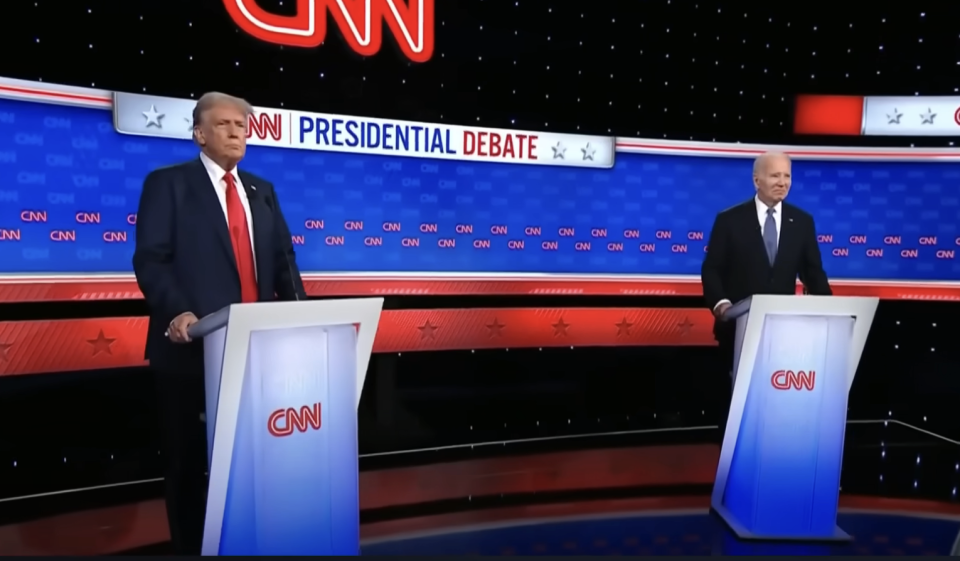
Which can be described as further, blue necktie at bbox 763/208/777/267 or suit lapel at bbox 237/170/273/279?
blue necktie at bbox 763/208/777/267

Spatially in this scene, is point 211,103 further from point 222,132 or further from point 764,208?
point 764,208

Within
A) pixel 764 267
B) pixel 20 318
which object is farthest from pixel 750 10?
pixel 20 318

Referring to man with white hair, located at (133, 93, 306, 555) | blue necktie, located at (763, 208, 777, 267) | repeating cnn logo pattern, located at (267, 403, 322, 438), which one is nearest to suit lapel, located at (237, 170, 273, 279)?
man with white hair, located at (133, 93, 306, 555)

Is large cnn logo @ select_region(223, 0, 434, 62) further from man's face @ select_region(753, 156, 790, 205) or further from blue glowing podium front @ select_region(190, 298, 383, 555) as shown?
blue glowing podium front @ select_region(190, 298, 383, 555)

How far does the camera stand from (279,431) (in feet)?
6.25

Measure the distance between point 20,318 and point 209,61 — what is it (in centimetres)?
152

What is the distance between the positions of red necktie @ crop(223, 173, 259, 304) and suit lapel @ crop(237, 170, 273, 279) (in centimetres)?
2

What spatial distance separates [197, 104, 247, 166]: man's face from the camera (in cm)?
233

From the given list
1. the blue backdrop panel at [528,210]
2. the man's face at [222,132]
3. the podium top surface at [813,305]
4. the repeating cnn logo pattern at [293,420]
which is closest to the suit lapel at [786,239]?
the podium top surface at [813,305]

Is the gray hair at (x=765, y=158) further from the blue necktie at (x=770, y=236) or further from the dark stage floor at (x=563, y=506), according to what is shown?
the dark stage floor at (x=563, y=506)

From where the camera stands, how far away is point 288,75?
356 cm

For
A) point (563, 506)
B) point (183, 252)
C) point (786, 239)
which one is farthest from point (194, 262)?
point (786, 239)

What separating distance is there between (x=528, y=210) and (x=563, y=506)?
5.66 feet

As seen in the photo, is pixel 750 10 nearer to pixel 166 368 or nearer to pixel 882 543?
pixel 882 543
